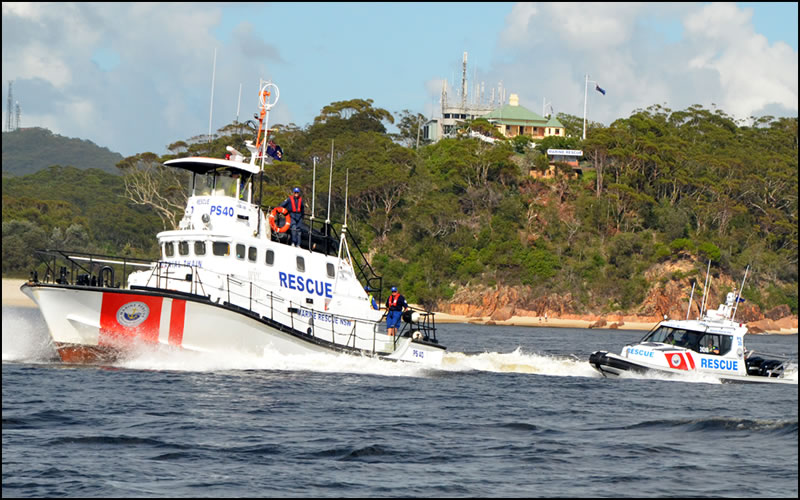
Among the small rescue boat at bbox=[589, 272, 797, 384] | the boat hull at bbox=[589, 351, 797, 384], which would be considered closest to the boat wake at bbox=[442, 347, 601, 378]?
the boat hull at bbox=[589, 351, 797, 384]

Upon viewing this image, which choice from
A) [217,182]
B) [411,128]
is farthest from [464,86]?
[217,182]

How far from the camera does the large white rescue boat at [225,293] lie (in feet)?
69.5

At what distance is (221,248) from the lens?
76.3 feet

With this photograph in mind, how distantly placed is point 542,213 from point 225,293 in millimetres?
65961

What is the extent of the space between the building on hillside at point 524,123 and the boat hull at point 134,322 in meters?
93.1

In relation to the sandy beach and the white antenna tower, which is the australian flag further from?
the white antenna tower

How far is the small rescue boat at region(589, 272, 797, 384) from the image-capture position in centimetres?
2600

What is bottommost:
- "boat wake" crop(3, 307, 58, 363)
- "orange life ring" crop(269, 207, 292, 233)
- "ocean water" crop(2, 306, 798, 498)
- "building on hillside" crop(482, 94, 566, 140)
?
"ocean water" crop(2, 306, 798, 498)

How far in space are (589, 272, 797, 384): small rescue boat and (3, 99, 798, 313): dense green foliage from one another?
5173 cm

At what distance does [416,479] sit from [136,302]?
1065cm

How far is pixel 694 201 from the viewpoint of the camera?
8750cm

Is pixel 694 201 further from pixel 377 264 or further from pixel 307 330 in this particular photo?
pixel 307 330

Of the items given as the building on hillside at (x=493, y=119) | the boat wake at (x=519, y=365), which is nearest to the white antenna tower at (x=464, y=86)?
the building on hillside at (x=493, y=119)

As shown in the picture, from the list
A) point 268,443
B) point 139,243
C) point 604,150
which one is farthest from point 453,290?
point 268,443
